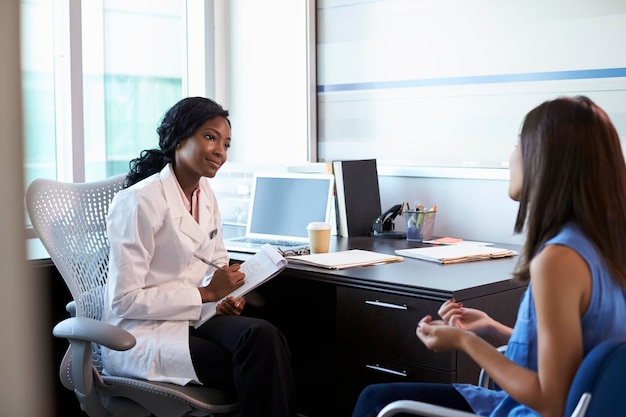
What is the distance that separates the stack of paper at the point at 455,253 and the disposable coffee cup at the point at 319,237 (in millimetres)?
225

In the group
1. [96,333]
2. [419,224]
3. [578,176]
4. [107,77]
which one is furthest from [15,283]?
[107,77]

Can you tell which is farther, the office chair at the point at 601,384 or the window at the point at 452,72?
the window at the point at 452,72

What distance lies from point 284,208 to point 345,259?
0.58 metres

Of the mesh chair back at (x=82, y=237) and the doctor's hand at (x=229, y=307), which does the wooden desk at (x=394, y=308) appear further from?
the mesh chair back at (x=82, y=237)

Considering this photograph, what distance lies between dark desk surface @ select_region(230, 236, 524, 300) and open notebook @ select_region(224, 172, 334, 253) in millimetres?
390

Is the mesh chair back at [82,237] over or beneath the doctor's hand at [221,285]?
over

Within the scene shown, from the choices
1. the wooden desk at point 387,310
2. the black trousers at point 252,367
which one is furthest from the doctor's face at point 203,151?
the black trousers at point 252,367

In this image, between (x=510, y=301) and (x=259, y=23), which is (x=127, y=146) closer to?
(x=259, y=23)

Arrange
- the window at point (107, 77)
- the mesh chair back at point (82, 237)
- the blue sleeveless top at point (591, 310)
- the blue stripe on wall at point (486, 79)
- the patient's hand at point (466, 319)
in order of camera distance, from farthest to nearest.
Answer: the window at point (107, 77)
the blue stripe on wall at point (486, 79)
the mesh chair back at point (82, 237)
the patient's hand at point (466, 319)
the blue sleeveless top at point (591, 310)

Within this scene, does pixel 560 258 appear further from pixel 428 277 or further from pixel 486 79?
pixel 486 79

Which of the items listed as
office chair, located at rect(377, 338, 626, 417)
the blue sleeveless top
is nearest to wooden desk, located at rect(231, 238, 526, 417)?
the blue sleeveless top

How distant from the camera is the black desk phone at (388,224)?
273 cm

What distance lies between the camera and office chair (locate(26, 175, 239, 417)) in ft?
6.16

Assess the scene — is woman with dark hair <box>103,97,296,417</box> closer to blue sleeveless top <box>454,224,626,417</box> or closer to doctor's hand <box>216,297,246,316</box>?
doctor's hand <box>216,297,246,316</box>
